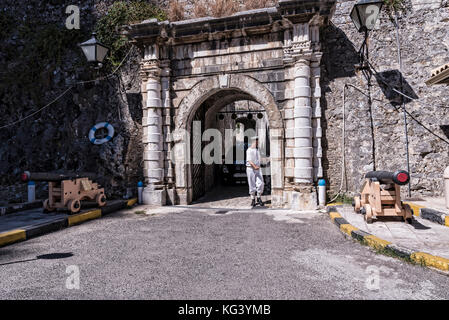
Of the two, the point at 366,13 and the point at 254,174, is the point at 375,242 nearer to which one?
the point at 254,174

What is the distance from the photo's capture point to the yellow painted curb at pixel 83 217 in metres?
6.05

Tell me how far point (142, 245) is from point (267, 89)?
5.11 m

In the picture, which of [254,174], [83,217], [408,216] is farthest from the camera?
[254,174]

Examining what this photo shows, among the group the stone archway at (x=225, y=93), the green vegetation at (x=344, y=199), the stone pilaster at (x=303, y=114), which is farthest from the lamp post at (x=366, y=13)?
the green vegetation at (x=344, y=199)

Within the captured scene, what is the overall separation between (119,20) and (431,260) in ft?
33.3

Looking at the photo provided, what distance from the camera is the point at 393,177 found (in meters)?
4.55

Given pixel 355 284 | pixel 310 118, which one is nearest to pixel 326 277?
A: pixel 355 284

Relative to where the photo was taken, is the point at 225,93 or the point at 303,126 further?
the point at 225,93

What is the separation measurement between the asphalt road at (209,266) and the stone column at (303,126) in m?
1.77

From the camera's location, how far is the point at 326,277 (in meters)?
3.11

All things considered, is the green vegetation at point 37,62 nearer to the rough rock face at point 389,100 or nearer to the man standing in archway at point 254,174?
the man standing in archway at point 254,174

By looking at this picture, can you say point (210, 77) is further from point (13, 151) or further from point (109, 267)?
point (13, 151)

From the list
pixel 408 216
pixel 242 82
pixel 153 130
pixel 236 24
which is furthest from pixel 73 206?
pixel 408 216
